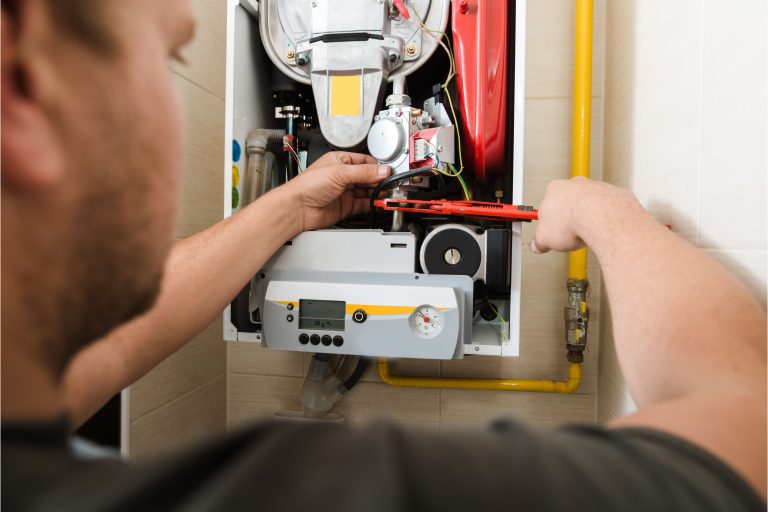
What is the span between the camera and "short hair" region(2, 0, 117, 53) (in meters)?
0.26

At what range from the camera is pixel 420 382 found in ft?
4.26

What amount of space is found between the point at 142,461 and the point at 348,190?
81cm

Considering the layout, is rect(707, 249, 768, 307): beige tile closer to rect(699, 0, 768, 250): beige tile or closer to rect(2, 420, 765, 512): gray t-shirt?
rect(699, 0, 768, 250): beige tile

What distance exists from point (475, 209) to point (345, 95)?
0.40 m

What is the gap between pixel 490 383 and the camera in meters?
1.27

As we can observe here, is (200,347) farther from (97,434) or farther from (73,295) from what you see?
(73,295)

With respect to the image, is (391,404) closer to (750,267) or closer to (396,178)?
(396,178)

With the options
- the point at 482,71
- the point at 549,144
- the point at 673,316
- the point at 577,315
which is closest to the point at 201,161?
the point at 482,71

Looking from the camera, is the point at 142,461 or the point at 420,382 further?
the point at 420,382

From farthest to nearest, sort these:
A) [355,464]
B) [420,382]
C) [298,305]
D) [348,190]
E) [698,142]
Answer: [420,382], [348,190], [298,305], [698,142], [355,464]

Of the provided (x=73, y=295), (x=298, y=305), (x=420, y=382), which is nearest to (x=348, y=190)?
(x=298, y=305)

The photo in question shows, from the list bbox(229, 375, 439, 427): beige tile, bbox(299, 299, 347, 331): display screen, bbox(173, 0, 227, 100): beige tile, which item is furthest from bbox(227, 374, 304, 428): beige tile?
bbox(173, 0, 227, 100): beige tile

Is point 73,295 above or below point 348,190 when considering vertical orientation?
below

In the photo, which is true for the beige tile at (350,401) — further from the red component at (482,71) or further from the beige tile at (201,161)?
the red component at (482,71)
